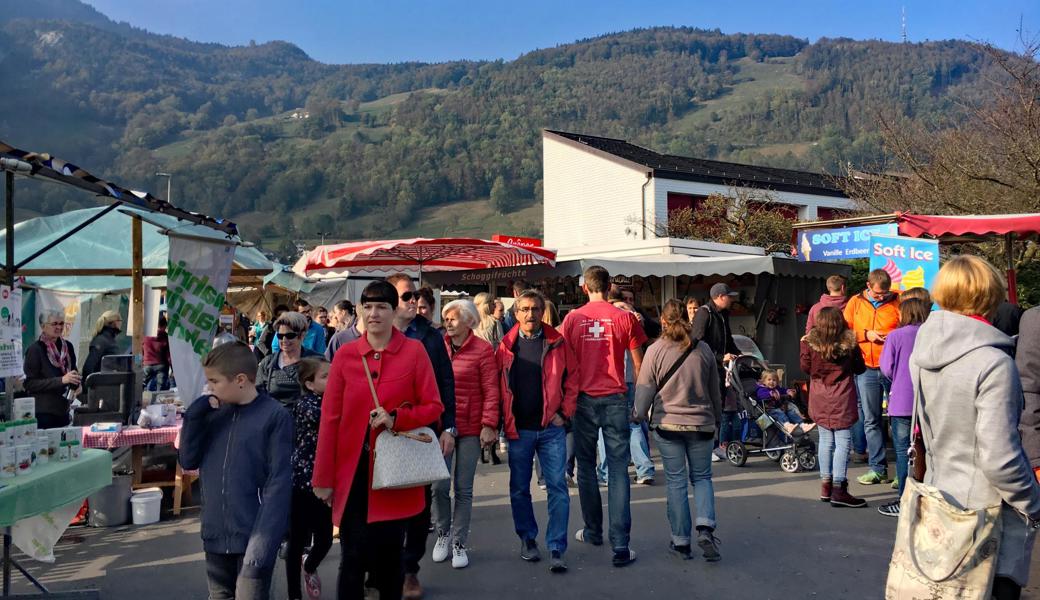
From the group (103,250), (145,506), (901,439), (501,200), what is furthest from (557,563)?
(501,200)

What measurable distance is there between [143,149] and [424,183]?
146 feet

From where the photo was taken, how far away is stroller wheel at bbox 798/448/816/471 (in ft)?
27.9

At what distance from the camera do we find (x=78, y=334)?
20.3 m

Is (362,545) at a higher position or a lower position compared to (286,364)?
lower

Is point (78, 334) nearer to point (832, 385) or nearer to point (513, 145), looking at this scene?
point (832, 385)

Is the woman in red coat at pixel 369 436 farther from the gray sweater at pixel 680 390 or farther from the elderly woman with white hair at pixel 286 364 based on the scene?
the gray sweater at pixel 680 390

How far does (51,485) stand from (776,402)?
24.2ft

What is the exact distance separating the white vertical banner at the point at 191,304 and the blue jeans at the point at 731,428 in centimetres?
572

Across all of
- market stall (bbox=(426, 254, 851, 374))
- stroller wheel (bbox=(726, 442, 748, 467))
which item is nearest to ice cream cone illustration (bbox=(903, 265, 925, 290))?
stroller wheel (bbox=(726, 442, 748, 467))

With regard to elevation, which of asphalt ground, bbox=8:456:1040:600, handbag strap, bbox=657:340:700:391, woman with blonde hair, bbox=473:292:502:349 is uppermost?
woman with blonde hair, bbox=473:292:502:349

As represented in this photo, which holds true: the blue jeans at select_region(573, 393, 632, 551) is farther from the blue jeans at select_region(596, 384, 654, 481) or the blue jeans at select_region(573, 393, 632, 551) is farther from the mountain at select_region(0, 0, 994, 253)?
the mountain at select_region(0, 0, 994, 253)

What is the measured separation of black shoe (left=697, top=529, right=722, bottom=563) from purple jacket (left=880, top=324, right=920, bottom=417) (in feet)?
7.18

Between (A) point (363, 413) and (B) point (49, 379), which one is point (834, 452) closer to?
(A) point (363, 413)

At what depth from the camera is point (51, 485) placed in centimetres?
456
